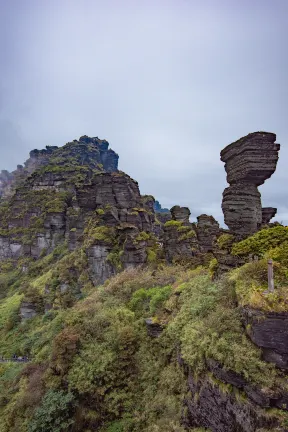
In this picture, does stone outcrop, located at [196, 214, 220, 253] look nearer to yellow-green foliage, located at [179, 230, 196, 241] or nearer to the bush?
yellow-green foliage, located at [179, 230, 196, 241]

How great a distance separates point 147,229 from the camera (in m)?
31.2

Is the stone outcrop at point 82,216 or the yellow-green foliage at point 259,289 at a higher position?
the stone outcrop at point 82,216

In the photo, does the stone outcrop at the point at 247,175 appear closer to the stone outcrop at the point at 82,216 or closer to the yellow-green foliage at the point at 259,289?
the yellow-green foliage at the point at 259,289

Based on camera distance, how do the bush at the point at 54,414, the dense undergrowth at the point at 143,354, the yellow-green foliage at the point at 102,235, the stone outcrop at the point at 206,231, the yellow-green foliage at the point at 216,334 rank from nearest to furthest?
1. the yellow-green foliage at the point at 216,334
2. the dense undergrowth at the point at 143,354
3. the bush at the point at 54,414
4. the stone outcrop at the point at 206,231
5. the yellow-green foliage at the point at 102,235

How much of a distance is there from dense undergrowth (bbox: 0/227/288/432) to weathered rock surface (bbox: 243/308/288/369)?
0.76 feet

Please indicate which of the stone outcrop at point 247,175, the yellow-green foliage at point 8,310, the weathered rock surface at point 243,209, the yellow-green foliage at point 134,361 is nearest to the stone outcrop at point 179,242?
the yellow-green foliage at point 134,361

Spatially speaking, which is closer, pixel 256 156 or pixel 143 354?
A: pixel 256 156

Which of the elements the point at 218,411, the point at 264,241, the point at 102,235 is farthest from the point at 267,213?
the point at 102,235

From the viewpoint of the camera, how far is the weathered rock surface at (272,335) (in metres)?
6.84

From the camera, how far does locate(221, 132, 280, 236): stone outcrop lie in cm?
1180

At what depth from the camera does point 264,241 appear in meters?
10.1

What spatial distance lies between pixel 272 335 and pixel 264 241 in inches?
157

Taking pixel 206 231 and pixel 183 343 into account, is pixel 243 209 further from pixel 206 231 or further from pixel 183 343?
pixel 206 231

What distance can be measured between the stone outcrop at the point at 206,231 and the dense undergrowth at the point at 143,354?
821 centimetres
